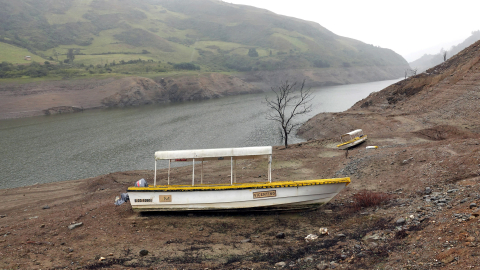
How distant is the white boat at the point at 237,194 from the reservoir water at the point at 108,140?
16.2 meters

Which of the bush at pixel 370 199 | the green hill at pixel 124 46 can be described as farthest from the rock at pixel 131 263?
the green hill at pixel 124 46

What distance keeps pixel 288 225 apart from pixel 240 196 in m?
2.63

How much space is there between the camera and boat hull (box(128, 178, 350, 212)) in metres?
14.4

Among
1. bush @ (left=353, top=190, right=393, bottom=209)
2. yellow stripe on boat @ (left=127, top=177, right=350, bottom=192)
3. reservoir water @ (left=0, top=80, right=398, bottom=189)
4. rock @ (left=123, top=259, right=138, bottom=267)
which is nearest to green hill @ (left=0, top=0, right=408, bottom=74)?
reservoir water @ (left=0, top=80, right=398, bottom=189)

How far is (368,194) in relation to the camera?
14.8 meters

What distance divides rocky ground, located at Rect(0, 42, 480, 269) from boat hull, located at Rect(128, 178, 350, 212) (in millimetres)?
641

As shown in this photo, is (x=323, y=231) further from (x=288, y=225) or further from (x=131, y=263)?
(x=131, y=263)

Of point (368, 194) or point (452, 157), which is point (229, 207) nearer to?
point (368, 194)

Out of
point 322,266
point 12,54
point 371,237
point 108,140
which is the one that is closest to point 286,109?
point 108,140

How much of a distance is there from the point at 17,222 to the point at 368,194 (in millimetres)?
18538

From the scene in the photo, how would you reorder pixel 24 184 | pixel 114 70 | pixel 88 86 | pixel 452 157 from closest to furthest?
pixel 452 157 → pixel 24 184 → pixel 88 86 → pixel 114 70

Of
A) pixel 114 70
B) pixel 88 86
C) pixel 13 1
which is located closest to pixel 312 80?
pixel 114 70

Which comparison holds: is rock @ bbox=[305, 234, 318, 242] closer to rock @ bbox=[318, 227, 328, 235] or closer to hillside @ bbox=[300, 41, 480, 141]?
rock @ bbox=[318, 227, 328, 235]

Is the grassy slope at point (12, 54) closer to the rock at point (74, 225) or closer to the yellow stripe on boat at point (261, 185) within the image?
the rock at point (74, 225)
